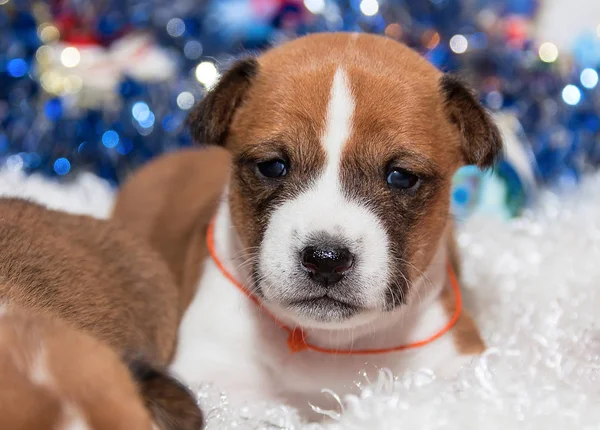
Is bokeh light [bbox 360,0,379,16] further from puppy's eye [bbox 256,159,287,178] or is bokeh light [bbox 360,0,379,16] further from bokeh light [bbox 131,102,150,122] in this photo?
puppy's eye [bbox 256,159,287,178]

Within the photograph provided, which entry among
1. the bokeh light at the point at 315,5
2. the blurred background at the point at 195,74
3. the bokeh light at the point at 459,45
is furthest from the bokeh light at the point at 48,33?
the bokeh light at the point at 459,45

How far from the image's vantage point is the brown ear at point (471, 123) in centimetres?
241

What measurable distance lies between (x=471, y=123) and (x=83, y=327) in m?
1.28

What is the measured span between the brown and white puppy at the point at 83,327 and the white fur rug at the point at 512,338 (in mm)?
352

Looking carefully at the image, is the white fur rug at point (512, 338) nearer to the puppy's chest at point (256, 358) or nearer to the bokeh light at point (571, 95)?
the puppy's chest at point (256, 358)

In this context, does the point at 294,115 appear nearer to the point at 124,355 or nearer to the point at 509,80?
the point at 124,355

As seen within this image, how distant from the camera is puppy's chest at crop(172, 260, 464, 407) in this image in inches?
99.0

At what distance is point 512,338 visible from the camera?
2.72 m

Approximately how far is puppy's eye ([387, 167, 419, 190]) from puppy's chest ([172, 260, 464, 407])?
0.54 meters

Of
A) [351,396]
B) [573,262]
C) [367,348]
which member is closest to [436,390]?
[351,396]

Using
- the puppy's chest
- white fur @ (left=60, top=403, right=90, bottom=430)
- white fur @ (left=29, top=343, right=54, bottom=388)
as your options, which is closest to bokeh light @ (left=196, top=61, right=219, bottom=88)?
the puppy's chest

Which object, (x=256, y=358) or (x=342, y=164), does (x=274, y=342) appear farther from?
(x=342, y=164)

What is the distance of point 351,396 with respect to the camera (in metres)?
2.07

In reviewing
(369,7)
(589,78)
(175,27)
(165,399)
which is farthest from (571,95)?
(165,399)
